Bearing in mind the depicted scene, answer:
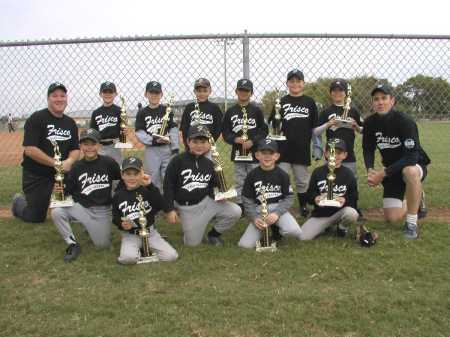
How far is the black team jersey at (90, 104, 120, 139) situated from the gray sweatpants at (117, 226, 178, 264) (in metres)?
1.74

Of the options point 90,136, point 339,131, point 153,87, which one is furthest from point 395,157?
point 90,136

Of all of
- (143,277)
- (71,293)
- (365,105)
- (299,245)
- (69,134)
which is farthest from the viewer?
(365,105)

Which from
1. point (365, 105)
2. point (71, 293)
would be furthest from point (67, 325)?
point (365, 105)

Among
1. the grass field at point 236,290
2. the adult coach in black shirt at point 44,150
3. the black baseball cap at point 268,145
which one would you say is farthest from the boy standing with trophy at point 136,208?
the black baseball cap at point 268,145

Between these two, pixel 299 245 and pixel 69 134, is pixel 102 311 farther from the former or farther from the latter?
pixel 69 134

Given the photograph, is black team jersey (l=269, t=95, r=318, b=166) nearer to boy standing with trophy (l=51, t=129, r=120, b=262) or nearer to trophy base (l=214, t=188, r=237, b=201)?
trophy base (l=214, t=188, r=237, b=201)

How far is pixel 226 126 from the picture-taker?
5.74 metres

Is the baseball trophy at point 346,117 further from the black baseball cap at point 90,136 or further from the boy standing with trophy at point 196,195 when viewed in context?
the black baseball cap at point 90,136

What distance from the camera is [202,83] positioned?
571 cm

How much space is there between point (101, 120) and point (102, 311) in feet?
10.5

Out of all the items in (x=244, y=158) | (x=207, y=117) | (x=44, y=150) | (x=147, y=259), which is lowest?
(x=147, y=259)

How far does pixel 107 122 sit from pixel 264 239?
8.64 feet

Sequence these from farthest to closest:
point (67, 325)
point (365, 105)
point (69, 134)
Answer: point (365, 105)
point (69, 134)
point (67, 325)

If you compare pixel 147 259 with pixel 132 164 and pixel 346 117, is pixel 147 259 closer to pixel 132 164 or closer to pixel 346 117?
pixel 132 164
